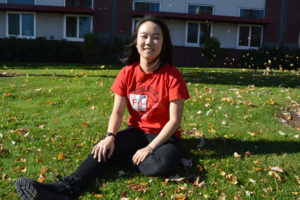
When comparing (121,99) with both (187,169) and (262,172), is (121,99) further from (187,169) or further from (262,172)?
(262,172)

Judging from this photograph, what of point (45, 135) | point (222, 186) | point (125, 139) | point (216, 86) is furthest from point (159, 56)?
point (216, 86)

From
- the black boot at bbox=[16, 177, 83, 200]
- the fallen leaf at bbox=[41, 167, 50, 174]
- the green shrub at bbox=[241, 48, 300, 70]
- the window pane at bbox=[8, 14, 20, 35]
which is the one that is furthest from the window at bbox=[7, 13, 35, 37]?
the black boot at bbox=[16, 177, 83, 200]

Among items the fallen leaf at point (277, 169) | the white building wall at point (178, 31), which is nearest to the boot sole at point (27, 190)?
the fallen leaf at point (277, 169)

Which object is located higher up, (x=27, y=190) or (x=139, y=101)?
(x=139, y=101)

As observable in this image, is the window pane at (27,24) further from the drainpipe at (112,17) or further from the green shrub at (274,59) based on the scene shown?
the green shrub at (274,59)

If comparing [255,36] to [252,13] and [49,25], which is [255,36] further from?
[49,25]

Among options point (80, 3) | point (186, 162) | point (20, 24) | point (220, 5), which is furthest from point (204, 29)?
point (186, 162)

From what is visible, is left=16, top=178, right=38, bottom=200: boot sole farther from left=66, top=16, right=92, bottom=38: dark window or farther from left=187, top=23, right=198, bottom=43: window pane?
left=187, top=23, right=198, bottom=43: window pane

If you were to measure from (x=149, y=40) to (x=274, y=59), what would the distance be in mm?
14874

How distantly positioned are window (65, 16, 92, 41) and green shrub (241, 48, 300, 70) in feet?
31.0

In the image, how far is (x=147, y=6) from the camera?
753 inches

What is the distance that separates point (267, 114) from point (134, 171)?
9.61 feet

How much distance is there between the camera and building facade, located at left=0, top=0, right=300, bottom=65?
61.3ft

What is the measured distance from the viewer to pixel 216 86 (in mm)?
7523
